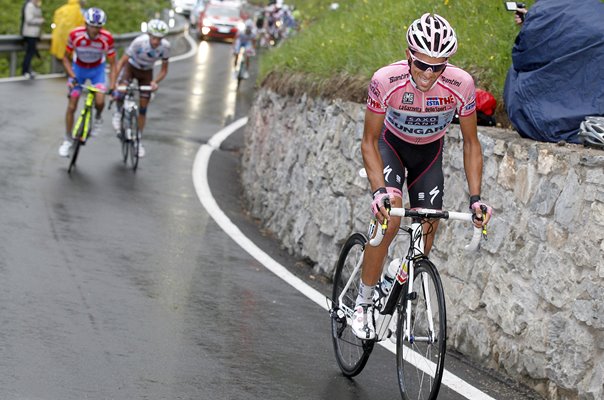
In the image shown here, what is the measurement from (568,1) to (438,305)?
3582 mm

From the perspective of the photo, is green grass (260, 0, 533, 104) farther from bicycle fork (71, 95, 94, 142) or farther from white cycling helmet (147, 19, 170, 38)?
bicycle fork (71, 95, 94, 142)

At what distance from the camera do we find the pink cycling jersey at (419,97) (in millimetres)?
6836

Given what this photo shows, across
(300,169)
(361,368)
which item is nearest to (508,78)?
(361,368)

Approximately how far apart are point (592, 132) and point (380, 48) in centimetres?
531

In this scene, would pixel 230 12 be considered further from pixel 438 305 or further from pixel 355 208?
pixel 438 305

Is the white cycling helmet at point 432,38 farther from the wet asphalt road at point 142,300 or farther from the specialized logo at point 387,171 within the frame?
the wet asphalt road at point 142,300

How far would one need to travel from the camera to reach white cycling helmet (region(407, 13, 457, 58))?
648 centimetres

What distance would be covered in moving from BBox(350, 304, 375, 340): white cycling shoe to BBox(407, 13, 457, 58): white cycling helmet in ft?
5.41

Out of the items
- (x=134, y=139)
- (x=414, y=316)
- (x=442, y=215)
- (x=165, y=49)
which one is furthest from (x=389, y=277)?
(x=165, y=49)

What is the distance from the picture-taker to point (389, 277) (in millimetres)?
6957

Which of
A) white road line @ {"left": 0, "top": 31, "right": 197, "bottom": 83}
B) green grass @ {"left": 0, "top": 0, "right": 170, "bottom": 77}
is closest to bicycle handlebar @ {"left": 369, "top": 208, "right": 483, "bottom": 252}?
white road line @ {"left": 0, "top": 31, "right": 197, "bottom": 83}

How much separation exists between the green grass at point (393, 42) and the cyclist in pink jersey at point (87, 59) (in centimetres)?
236

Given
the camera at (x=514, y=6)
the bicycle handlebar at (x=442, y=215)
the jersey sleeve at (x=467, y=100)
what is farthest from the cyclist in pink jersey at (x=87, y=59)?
the bicycle handlebar at (x=442, y=215)

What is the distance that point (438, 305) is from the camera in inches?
248
